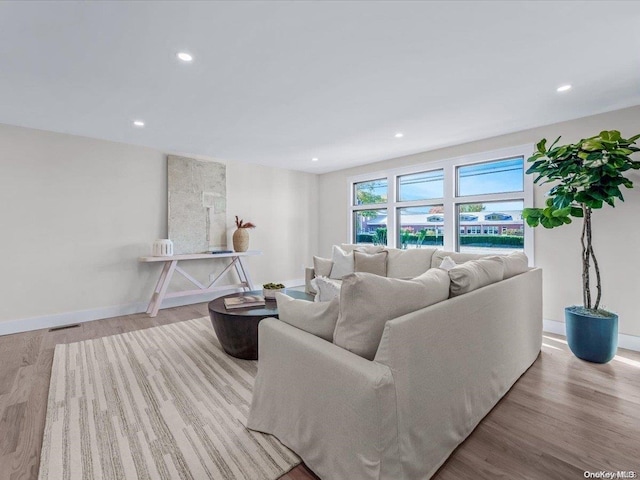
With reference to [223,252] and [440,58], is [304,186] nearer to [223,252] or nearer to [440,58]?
[223,252]

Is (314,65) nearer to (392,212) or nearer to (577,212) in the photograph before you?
(577,212)

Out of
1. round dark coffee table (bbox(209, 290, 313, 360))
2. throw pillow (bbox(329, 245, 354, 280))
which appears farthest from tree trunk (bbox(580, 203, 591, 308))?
round dark coffee table (bbox(209, 290, 313, 360))

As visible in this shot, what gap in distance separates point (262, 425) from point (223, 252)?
3.29 meters

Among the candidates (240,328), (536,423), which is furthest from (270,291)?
(536,423)

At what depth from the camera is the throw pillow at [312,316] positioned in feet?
4.79

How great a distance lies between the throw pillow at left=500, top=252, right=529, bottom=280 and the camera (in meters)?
2.29

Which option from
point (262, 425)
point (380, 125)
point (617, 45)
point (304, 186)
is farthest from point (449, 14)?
point (304, 186)

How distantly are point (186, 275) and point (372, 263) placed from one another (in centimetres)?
264

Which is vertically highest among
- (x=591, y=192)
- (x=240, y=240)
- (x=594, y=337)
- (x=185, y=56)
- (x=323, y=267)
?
(x=185, y=56)

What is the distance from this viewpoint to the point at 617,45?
1.92 meters

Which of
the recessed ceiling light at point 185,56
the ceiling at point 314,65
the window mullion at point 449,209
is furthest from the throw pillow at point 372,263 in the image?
the recessed ceiling light at point 185,56

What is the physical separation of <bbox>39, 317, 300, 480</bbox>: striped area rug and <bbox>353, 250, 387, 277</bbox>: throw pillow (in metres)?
2.01

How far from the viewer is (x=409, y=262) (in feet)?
12.5

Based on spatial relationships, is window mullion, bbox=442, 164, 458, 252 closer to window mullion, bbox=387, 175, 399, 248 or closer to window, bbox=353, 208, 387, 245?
window mullion, bbox=387, 175, 399, 248
